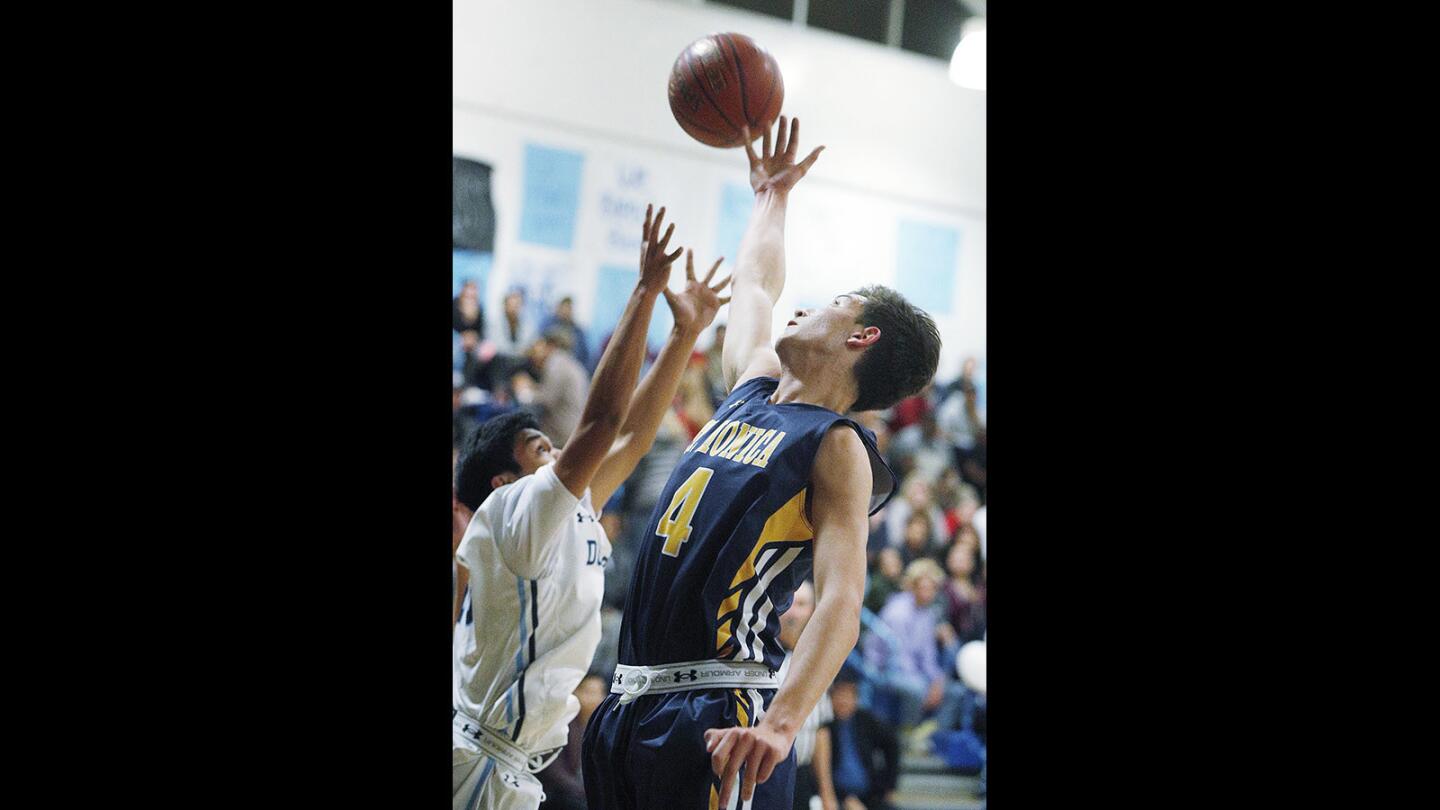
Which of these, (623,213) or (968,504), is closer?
(623,213)

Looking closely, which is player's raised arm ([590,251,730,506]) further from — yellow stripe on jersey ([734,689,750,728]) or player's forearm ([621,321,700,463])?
yellow stripe on jersey ([734,689,750,728])

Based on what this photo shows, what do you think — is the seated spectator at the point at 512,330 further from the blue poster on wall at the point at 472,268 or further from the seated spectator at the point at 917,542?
the seated spectator at the point at 917,542

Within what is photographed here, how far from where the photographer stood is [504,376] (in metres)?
3.46

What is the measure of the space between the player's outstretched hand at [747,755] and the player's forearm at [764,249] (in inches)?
44.5

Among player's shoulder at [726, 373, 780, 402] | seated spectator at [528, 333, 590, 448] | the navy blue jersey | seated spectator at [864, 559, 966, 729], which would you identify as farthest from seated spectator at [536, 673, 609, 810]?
seated spectator at [864, 559, 966, 729]

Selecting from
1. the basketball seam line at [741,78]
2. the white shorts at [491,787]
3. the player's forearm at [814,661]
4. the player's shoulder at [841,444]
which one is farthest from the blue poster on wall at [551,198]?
the white shorts at [491,787]

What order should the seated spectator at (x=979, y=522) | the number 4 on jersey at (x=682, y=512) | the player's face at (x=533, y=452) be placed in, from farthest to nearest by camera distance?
the seated spectator at (x=979, y=522), the player's face at (x=533, y=452), the number 4 on jersey at (x=682, y=512)

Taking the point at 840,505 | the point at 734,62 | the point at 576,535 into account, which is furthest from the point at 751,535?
the point at 734,62

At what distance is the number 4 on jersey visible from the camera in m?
3.06

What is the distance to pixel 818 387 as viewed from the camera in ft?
10.3

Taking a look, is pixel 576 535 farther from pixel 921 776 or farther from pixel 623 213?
pixel 921 776

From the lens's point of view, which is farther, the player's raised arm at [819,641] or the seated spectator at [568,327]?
the seated spectator at [568,327]

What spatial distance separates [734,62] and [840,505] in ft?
3.98

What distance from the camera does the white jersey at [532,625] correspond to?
317 centimetres
